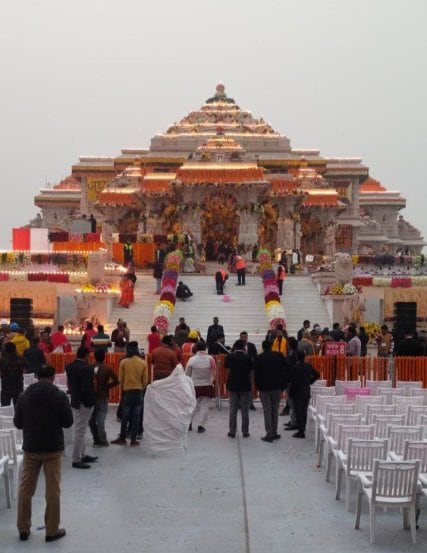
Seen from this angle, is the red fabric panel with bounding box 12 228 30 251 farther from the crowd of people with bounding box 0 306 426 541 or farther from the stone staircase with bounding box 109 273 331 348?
the crowd of people with bounding box 0 306 426 541

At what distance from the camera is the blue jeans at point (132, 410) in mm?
16359

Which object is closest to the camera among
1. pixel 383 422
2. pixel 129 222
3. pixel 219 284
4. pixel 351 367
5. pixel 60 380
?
pixel 383 422

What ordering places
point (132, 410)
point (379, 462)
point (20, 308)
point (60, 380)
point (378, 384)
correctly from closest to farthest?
point (379, 462) < point (132, 410) < point (60, 380) < point (378, 384) < point (20, 308)

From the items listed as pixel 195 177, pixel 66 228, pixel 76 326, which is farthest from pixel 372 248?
pixel 76 326

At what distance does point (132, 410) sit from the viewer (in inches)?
647

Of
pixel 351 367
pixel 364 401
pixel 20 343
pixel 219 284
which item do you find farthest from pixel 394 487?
pixel 219 284

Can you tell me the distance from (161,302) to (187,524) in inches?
813

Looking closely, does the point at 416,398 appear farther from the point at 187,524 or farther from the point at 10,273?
the point at 10,273

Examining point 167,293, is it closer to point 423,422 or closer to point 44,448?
point 423,422

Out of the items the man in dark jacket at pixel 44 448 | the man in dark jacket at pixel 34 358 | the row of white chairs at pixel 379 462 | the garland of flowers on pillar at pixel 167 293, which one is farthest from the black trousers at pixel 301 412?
the garland of flowers on pillar at pixel 167 293

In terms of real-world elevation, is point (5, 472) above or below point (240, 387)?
below

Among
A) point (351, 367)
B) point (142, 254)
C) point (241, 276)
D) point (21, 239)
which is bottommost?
point (351, 367)

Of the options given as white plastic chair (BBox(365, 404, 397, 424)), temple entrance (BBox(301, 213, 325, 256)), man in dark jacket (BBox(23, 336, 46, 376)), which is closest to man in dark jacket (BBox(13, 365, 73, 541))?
white plastic chair (BBox(365, 404, 397, 424))

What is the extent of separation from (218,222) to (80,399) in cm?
3442
